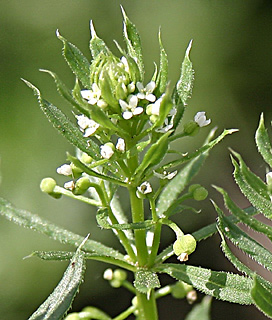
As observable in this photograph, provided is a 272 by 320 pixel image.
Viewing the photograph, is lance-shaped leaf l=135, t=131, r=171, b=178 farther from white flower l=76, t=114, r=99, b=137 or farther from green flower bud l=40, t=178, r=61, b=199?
green flower bud l=40, t=178, r=61, b=199

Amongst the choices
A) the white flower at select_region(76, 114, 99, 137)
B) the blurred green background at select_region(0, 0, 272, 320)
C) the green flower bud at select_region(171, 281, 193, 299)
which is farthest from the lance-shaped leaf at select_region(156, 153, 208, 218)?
the blurred green background at select_region(0, 0, 272, 320)

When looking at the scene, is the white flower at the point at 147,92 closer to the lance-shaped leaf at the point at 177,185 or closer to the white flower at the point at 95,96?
the white flower at the point at 95,96

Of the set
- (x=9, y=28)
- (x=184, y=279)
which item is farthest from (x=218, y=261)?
(x=184, y=279)

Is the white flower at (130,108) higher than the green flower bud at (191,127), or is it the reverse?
the white flower at (130,108)

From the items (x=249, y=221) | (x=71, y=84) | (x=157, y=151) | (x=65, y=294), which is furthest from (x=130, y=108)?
(x=71, y=84)

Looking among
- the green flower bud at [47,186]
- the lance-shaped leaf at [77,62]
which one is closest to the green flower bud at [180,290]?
the green flower bud at [47,186]

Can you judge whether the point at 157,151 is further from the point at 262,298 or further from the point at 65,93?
the point at 262,298
